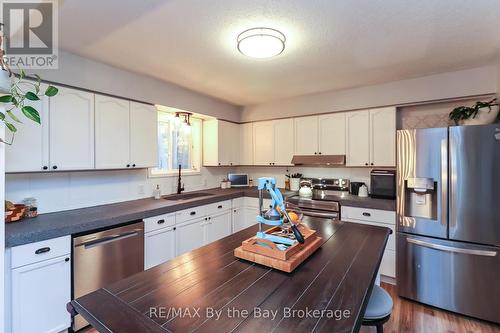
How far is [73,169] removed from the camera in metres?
2.18

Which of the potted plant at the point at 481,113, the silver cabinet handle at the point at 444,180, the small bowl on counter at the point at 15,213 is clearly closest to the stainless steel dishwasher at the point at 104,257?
the small bowl on counter at the point at 15,213

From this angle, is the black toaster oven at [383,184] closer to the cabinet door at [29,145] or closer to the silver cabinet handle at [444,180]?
the silver cabinet handle at [444,180]

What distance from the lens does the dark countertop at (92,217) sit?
166 centimetres

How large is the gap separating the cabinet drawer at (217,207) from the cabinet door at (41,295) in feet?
5.09

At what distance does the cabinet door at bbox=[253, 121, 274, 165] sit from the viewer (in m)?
3.96

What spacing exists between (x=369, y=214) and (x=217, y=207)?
1.87 metres

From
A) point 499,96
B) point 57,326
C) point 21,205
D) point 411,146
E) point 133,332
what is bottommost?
point 57,326

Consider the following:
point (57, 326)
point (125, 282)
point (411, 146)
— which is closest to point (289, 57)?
point (411, 146)

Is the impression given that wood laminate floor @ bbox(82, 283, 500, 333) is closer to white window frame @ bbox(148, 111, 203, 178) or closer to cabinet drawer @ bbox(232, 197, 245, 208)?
cabinet drawer @ bbox(232, 197, 245, 208)

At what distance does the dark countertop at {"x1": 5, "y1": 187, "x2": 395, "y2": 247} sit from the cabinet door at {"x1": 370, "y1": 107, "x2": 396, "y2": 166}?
0.54m

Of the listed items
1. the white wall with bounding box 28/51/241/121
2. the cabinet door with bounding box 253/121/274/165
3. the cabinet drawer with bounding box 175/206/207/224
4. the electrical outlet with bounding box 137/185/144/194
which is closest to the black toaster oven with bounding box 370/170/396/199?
the cabinet door with bounding box 253/121/274/165

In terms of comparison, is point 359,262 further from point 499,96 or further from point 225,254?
point 499,96

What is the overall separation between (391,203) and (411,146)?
0.68 m

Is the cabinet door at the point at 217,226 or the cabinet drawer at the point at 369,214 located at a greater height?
A: the cabinet drawer at the point at 369,214
